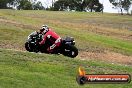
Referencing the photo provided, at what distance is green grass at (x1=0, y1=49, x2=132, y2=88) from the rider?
2795mm

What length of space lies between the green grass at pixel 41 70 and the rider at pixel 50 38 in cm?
279

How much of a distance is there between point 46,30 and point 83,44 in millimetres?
10321

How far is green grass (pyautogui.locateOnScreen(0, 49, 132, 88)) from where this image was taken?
1338 centimetres

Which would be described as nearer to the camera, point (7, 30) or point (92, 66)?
point (92, 66)

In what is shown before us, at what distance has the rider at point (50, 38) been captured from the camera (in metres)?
21.4

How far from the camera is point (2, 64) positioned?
15.8 m

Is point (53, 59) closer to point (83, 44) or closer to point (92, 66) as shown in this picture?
point (92, 66)

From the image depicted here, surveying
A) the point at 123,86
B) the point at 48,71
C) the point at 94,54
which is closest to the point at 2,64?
the point at 48,71

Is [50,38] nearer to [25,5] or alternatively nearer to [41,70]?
[41,70]

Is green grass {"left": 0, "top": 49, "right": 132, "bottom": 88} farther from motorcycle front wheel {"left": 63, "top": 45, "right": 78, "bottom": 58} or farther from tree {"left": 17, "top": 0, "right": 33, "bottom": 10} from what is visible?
tree {"left": 17, "top": 0, "right": 33, "bottom": 10}

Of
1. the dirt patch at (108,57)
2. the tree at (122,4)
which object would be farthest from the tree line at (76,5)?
the dirt patch at (108,57)

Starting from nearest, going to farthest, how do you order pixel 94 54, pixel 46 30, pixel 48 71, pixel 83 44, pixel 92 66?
pixel 48 71
pixel 92 66
pixel 46 30
pixel 94 54
pixel 83 44

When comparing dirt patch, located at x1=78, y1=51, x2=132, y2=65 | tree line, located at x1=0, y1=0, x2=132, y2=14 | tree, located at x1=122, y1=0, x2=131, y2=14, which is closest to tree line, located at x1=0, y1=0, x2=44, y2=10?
tree line, located at x1=0, y1=0, x2=132, y2=14

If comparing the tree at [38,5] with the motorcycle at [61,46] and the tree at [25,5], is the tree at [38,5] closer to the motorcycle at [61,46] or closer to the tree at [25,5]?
the tree at [25,5]
